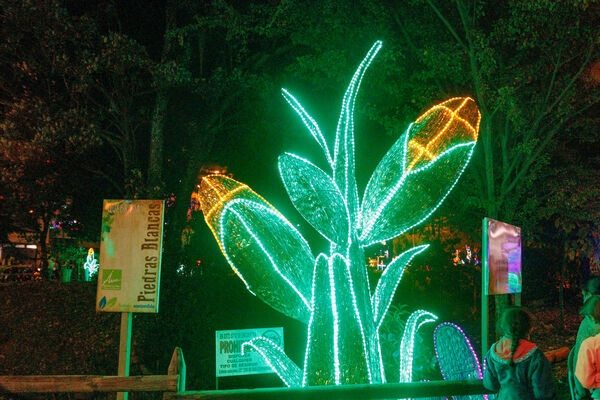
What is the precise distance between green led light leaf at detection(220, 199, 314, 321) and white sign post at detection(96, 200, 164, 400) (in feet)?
4.04

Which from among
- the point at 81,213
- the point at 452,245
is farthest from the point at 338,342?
the point at 452,245

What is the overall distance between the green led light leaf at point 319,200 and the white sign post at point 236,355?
2721 millimetres

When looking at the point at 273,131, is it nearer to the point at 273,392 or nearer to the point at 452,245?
the point at 452,245

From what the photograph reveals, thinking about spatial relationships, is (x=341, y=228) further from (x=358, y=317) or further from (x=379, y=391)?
(x=379, y=391)

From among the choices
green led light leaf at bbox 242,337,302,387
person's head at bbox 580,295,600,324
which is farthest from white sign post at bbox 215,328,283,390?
person's head at bbox 580,295,600,324

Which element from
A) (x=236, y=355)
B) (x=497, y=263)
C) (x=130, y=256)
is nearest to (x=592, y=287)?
(x=497, y=263)

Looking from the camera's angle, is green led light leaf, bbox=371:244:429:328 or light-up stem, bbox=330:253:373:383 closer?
light-up stem, bbox=330:253:373:383

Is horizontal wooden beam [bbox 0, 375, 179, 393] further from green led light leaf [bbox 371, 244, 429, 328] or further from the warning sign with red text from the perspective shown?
the warning sign with red text

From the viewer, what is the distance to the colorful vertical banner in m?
4.90

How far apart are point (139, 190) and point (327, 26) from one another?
4.86m

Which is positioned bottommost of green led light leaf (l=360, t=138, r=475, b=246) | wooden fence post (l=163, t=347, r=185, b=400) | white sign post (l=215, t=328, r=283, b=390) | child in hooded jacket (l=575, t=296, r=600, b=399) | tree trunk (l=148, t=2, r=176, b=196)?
white sign post (l=215, t=328, r=283, b=390)

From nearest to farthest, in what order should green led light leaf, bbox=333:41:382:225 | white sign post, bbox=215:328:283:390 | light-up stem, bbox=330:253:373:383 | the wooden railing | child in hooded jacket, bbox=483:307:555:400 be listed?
child in hooded jacket, bbox=483:307:555:400 < the wooden railing < light-up stem, bbox=330:253:373:383 < green led light leaf, bbox=333:41:382:225 < white sign post, bbox=215:328:283:390

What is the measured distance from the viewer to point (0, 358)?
10516 mm

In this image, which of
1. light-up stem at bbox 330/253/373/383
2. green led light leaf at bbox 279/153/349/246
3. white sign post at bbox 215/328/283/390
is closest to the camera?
light-up stem at bbox 330/253/373/383
